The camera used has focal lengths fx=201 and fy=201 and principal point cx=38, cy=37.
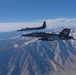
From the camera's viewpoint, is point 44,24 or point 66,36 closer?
point 66,36

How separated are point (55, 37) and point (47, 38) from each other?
186 inches

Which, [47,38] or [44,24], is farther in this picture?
[44,24]

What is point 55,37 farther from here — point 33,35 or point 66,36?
point 33,35

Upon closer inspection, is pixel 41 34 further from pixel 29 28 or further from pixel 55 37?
pixel 29 28

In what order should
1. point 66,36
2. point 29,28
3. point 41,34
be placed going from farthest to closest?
1. point 29,28
2. point 41,34
3. point 66,36

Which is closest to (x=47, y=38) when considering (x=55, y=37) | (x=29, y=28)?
(x=55, y=37)

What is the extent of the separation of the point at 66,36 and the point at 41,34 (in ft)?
53.6

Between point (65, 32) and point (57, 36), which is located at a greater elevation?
point (65, 32)

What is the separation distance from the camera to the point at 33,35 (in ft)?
410

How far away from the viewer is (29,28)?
140 meters

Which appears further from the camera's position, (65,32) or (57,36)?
(57,36)

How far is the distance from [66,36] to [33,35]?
70.1ft

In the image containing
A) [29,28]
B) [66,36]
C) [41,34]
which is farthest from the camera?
[29,28]

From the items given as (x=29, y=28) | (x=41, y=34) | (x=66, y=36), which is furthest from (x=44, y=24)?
(x=66, y=36)
